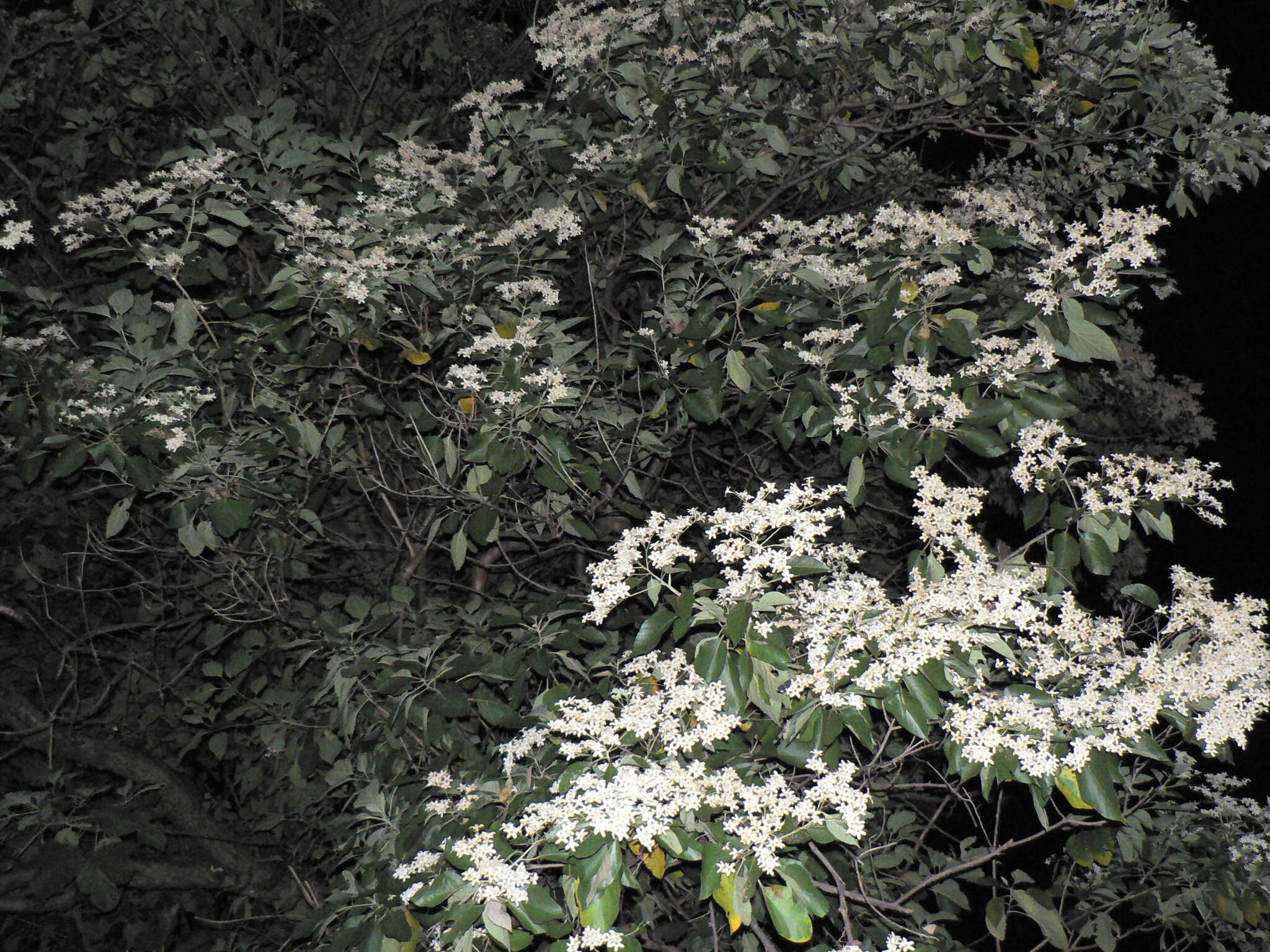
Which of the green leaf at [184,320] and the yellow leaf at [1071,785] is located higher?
the yellow leaf at [1071,785]

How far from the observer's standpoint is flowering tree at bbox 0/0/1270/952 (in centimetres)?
156

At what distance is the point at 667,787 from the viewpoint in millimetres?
1436

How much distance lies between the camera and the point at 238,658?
2930mm

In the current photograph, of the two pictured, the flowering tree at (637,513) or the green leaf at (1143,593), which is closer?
the flowering tree at (637,513)

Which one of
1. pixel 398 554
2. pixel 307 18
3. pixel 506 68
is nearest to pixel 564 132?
pixel 398 554

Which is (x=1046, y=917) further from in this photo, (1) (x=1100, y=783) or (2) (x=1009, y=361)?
(2) (x=1009, y=361)

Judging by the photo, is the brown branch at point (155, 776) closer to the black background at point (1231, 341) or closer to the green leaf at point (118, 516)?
the green leaf at point (118, 516)

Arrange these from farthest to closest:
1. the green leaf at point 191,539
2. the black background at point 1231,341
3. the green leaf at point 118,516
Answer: the black background at point 1231,341 → the green leaf at point 118,516 → the green leaf at point 191,539

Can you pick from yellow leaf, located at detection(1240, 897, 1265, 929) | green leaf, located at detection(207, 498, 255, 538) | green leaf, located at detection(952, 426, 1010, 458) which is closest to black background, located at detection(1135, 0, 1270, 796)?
yellow leaf, located at detection(1240, 897, 1265, 929)

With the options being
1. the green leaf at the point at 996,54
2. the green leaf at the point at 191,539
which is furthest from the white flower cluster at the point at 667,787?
the green leaf at the point at 996,54

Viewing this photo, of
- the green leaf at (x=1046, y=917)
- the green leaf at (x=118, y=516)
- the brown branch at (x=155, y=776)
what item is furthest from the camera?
the brown branch at (x=155, y=776)

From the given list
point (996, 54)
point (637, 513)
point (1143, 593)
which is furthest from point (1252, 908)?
point (996, 54)

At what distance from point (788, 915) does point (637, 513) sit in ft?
4.44

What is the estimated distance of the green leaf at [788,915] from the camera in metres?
1.37
